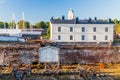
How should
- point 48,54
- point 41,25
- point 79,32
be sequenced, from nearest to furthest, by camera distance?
point 48,54
point 79,32
point 41,25

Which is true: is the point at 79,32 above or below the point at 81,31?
below

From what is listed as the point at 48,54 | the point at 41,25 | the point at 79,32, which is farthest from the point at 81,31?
the point at 41,25

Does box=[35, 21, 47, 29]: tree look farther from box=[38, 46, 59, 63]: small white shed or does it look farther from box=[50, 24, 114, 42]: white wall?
box=[38, 46, 59, 63]: small white shed

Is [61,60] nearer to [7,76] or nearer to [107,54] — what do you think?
[107,54]

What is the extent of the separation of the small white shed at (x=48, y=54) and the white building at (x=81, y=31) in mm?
9470

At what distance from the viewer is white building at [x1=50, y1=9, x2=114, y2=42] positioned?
4325 centimetres

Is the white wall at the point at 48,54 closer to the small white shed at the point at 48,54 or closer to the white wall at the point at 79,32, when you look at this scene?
the small white shed at the point at 48,54

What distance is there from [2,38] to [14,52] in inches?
473

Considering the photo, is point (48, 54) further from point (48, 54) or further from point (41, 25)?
point (41, 25)

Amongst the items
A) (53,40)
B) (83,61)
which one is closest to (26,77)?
(83,61)

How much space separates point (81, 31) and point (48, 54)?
36.6 ft

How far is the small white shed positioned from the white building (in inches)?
373

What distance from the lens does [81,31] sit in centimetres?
4372

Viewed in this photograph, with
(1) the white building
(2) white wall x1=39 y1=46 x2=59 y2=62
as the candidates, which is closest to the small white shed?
(2) white wall x1=39 y1=46 x2=59 y2=62
